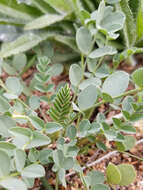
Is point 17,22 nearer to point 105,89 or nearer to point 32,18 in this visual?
point 32,18

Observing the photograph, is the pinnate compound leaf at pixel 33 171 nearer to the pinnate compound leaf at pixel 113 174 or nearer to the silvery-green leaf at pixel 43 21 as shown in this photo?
the pinnate compound leaf at pixel 113 174

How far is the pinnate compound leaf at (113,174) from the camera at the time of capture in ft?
2.50

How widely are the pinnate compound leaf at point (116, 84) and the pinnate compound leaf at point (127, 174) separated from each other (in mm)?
188

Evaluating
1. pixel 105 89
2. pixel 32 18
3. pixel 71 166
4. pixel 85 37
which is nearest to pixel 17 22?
pixel 32 18

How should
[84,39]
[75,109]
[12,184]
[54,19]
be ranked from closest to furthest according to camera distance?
[12,184] → [75,109] → [84,39] → [54,19]

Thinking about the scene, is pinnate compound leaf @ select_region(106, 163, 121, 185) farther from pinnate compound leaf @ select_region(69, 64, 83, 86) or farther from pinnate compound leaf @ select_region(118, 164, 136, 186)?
pinnate compound leaf @ select_region(69, 64, 83, 86)

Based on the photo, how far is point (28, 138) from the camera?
0.67 m

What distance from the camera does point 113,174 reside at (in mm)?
772

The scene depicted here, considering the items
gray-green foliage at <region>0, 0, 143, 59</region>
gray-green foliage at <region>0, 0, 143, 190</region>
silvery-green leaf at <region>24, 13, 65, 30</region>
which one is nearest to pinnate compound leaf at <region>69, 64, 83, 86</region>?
gray-green foliage at <region>0, 0, 143, 190</region>

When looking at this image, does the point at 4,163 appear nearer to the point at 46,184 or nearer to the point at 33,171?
the point at 33,171

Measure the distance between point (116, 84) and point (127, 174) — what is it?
0.23m

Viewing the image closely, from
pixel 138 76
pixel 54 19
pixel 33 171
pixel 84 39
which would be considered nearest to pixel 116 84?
pixel 138 76

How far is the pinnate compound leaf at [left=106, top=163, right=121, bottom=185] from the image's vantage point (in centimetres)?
76

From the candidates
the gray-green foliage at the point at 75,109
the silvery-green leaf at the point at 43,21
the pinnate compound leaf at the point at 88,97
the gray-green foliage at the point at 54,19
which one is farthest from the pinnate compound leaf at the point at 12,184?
the silvery-green leaf at the point at 43,21
